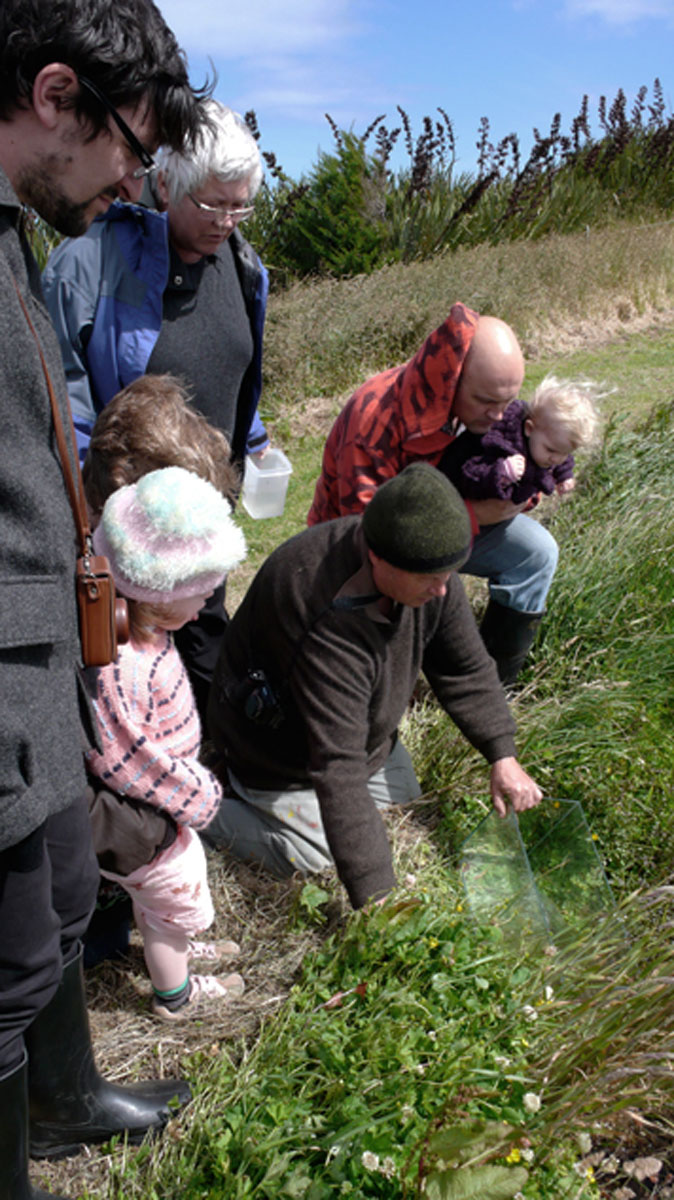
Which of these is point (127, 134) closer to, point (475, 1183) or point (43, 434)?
point (43, 434)

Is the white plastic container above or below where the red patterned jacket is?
below

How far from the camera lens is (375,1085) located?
1575 mm

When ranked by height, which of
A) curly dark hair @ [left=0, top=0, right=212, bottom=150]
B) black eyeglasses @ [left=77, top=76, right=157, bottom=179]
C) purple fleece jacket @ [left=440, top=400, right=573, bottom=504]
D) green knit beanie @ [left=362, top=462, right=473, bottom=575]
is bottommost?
purple fleece jacket @ [left=440, top=400, right=573, bottom=504]

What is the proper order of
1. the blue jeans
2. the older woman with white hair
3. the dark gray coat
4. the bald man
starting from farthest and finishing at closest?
the blue jeans, the bald man, the older woman with white hair, the dark gray coat

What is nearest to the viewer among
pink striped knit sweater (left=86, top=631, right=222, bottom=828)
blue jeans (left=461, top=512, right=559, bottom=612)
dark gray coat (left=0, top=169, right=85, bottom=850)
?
dark gray coat (left=0, top=169, right=85, bottom=850)

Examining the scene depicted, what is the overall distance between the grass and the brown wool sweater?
8.9 inches

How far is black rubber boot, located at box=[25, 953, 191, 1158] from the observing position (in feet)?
5.17

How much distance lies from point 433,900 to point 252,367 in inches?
71.4

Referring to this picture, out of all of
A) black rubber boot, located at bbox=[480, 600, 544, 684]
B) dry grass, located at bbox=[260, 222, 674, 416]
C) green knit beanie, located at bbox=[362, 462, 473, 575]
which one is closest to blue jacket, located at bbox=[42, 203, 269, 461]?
green knit beanie, located at bbox=[362, 462, 473, 575]

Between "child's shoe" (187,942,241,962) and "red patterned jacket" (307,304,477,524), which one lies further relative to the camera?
"red patterned jacket" (307,304,477,524)

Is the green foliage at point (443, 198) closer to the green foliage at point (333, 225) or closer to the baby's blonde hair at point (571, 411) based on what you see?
the green foliage at point (333, 225)

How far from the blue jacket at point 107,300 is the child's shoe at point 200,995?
4.66ft

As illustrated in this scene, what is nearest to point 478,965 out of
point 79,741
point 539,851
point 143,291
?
point 539,851

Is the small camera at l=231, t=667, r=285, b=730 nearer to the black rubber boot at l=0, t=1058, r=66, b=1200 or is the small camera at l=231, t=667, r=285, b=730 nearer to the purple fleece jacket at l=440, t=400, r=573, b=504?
the black rubber boot at l=0, t=1058, r=66, b=1200
